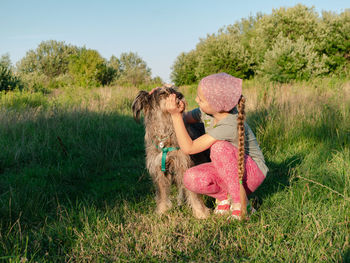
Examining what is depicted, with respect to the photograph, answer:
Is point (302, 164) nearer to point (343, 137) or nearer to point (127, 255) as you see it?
point (343, 137)

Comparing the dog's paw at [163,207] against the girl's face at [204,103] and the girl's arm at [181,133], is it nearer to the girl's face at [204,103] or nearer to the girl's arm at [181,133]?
the girl's arm at [181,133]

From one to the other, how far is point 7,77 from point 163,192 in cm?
1446

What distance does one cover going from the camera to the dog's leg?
355 cm

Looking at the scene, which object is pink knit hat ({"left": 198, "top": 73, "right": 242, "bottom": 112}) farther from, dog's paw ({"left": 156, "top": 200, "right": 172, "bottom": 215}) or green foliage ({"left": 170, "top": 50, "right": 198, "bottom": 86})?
green foliage ({"left": 170, "top": 50, "right": 198, "bottom": 86})

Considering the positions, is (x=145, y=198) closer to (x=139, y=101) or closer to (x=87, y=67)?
(x=139, y=101)

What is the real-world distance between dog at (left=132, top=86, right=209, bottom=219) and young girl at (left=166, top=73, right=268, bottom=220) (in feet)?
0.83

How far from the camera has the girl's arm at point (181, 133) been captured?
2947 mm

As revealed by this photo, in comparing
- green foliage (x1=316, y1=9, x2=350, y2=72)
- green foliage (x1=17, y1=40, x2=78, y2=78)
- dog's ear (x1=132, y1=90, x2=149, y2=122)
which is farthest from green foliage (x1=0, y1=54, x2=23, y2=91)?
green foliage (x1=17, y1=40, x2=78, y2=78)

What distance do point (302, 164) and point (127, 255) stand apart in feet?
10.2

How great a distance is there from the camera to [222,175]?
3092 millimetres

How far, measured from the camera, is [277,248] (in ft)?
7.86

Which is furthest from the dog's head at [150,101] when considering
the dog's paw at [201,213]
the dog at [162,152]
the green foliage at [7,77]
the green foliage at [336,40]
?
the green foliage at [336,40]

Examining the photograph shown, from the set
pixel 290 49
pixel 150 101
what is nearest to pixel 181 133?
pixel 150 101

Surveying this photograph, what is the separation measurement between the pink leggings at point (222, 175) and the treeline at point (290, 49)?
1281cm
